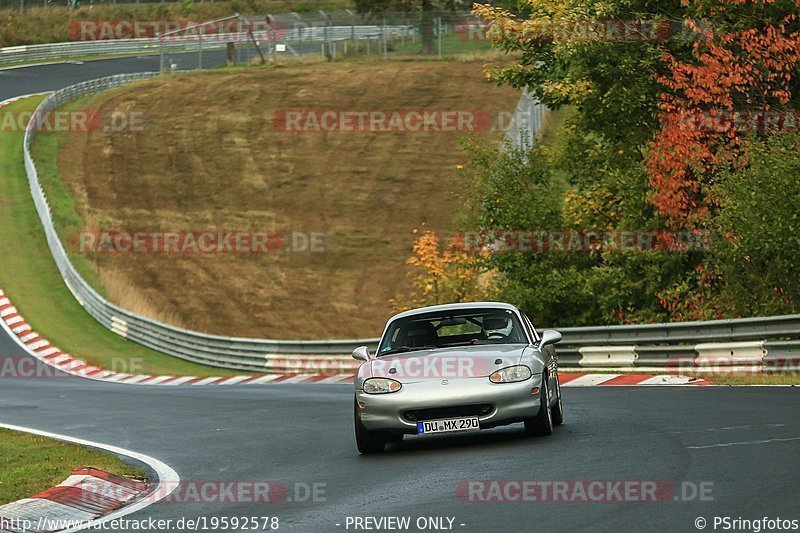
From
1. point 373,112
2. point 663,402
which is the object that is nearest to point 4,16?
point 373,112

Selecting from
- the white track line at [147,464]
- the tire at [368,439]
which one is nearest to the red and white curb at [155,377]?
the tire at [368,439]

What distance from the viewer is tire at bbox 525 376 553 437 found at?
12.7 metres

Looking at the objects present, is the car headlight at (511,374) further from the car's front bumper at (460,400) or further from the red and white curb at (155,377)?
the red and white curb at (155,377)

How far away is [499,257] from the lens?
1099 inches

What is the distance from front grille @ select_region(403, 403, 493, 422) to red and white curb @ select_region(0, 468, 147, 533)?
8.37 ft

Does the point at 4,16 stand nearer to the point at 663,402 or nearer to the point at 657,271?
the point at 657,271

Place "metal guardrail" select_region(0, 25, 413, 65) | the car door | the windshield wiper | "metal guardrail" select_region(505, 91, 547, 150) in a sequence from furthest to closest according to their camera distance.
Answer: "metal guardrail" select_region(0, 25, 413, 65) → "metal guardrail" select_region(505, 91, 547, 150) → the windshield wiper → the car door

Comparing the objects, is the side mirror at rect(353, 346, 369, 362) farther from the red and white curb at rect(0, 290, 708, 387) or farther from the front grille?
the red and white curb at rect(0, 290, 708, 387)

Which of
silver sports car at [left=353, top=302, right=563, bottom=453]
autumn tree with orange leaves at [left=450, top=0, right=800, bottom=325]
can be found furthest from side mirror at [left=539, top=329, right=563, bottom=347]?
autumn tree with orange leaves at [left=450, top=0, right=800, bottom=325]

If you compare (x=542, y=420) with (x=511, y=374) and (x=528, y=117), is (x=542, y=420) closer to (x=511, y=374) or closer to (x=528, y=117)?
(x=511, y=374)

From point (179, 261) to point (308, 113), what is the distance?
17.2m

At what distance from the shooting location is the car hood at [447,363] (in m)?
12.6

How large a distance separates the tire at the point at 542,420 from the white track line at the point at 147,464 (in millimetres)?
3329

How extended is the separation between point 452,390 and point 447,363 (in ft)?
1.39
